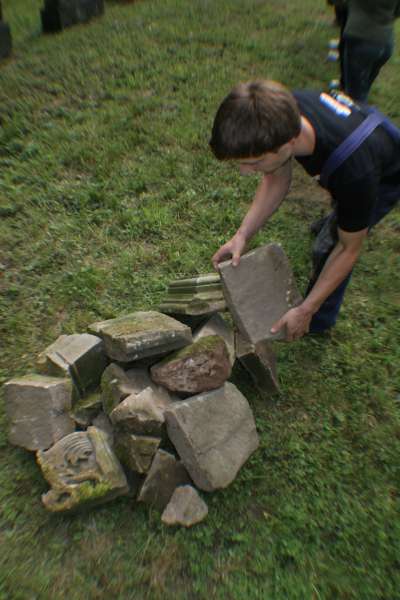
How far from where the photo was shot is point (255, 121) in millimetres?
1863

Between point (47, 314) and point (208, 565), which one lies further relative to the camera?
point (47, 314)

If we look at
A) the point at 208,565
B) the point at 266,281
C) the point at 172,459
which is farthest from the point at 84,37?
the point at 208,565

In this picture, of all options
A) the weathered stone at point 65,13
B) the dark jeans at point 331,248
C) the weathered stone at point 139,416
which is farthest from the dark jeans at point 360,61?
the weathered stone at point 65,13

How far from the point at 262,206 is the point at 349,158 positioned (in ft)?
2.33

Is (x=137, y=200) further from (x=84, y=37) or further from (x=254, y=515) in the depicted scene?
(x=84, y=37)

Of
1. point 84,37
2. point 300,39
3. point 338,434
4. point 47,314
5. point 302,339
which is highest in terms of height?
point 84,37

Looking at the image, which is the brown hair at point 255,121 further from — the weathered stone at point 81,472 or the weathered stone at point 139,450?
the weathered stone at point 81,472

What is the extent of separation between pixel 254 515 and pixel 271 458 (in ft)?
1.06

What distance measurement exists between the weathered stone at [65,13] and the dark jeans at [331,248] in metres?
5.63

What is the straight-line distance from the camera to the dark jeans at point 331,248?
99.3 inches

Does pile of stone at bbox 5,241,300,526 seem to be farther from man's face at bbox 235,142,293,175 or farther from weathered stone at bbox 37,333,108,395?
man's face at bbox 235,142,293,175

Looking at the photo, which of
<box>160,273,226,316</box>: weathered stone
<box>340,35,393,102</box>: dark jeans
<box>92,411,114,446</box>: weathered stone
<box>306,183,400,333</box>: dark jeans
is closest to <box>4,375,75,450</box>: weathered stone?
<box>92,411,114,446</box>: weathered stone

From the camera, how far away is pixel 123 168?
14.9 feet

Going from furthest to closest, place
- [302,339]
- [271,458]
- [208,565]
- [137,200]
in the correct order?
1. [137,200]
2. [302,339]
3. [271,458]
4. [208,565]
